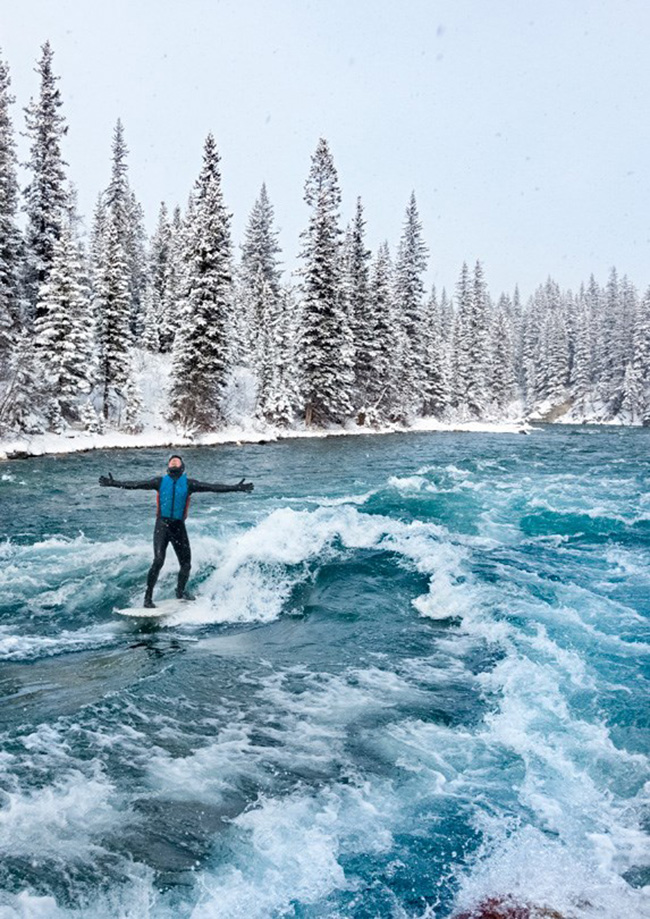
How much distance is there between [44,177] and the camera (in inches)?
1347

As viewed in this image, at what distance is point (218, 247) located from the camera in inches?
1426

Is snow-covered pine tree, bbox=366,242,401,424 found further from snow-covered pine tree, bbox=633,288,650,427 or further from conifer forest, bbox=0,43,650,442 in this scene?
snow-covered pine tree, bbox=633,288,650,427

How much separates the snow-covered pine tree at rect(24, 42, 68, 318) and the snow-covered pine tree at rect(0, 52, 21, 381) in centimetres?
179

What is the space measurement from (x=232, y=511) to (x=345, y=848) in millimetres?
13051

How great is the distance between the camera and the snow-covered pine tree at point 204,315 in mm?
35750

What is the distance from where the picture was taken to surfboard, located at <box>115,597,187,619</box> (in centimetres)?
951

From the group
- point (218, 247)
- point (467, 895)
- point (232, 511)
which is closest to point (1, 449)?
point (232, 511)

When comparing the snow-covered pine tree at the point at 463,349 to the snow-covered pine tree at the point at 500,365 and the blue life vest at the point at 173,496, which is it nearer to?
the snow-covered pine tree at the point at 500,365

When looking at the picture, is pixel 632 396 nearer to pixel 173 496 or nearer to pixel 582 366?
pixel 582 366

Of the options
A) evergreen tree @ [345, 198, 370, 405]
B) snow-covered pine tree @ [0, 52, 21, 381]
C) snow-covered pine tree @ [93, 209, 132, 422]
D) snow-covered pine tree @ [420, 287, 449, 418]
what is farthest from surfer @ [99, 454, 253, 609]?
snow-covered pine tree @ [420, 287, 449, 418]

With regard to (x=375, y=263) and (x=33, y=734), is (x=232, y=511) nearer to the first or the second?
(x=33, y=734)

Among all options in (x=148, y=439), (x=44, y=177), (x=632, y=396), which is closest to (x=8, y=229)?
(x=44, y=177)

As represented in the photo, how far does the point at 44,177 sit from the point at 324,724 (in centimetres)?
3679

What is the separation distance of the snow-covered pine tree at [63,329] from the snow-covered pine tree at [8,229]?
4.78 feet
